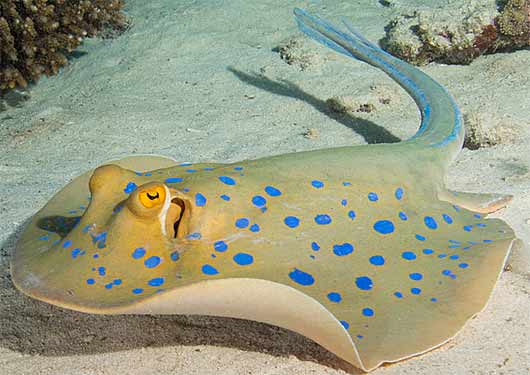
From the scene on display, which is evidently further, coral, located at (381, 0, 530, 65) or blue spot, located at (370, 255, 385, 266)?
coral, located at (381, 0, 530, 65)

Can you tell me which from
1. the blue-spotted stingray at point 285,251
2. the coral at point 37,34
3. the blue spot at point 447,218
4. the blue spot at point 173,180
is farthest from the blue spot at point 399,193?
the coral at point 37,34

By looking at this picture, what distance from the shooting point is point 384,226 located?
250 centimetres

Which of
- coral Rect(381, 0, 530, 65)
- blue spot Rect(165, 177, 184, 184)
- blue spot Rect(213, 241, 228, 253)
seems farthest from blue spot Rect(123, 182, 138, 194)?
coral Rect(381, 0, 530, 65)

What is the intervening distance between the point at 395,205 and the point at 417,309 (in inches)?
28.8

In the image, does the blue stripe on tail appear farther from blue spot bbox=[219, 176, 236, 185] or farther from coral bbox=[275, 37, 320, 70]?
blue spot bbox=[219, 176, 236, 185]

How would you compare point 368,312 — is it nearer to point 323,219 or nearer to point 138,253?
point 323,219

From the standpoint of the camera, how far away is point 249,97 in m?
5.44

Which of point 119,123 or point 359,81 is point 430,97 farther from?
point 119,123

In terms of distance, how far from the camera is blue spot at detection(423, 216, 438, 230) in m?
2.63

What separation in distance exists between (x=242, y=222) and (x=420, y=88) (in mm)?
2477

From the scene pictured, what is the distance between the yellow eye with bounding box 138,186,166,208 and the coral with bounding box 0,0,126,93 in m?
4.37

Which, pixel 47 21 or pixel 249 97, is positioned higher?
pixel 47 21

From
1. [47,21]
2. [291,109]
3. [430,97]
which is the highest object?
[47,21]

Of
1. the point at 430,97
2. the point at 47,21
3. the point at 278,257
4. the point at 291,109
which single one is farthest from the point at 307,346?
the point at 47,21
